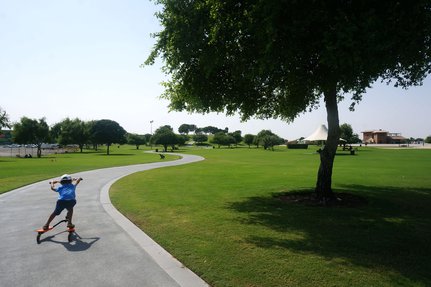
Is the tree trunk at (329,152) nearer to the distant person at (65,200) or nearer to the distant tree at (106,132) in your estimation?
the distant person at (65,200)

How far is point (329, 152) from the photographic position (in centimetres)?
1188

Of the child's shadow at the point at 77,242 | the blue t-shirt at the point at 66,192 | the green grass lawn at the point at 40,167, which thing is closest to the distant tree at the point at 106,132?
the green grass lawn at the point at 40,167

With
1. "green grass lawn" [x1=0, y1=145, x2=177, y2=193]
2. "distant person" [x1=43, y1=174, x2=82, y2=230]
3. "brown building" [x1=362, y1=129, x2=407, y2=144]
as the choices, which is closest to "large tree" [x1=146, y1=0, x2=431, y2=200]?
"distant person" [x1=43, y1=174, x2=82, y2=230]

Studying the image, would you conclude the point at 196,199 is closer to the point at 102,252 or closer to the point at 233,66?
the point at 233,66

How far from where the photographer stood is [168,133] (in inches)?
3073

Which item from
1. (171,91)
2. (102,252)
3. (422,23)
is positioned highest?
(422,23)

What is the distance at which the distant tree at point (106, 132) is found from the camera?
67338 mm

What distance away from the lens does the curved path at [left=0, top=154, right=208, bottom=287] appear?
4914mm

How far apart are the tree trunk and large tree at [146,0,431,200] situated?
0.04 m

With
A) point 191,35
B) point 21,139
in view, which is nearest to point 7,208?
point 191,35

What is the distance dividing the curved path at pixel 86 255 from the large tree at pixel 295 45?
542 cm

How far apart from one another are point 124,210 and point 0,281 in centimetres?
521

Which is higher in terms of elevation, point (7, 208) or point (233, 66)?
point (233, 66)

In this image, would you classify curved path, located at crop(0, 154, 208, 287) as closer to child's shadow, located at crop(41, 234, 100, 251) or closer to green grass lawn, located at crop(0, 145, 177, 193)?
child's shadow, located at crop(41, 234, 100, 251)
